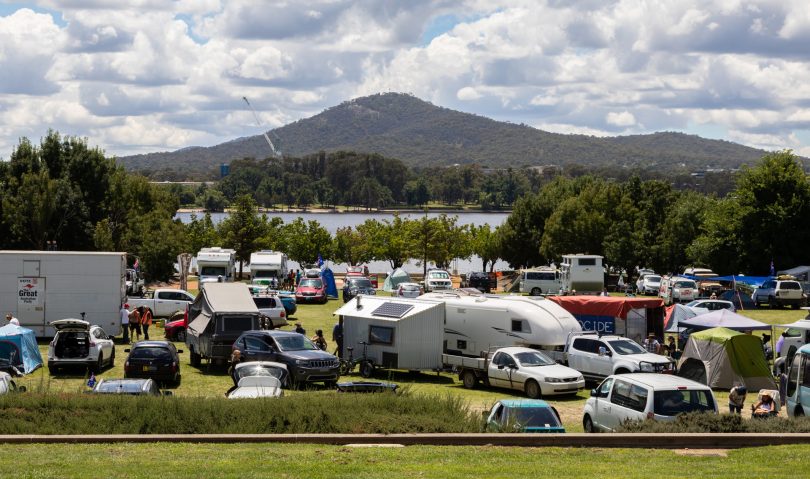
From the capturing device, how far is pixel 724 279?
52.5 m

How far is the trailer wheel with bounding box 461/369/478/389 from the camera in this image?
27.0 meters

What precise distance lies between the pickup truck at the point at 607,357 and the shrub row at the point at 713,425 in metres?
7.82

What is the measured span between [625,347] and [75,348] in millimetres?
15291

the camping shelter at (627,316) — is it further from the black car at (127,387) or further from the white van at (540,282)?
the white van at (540,282)

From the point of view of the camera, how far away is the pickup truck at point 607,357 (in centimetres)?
2531

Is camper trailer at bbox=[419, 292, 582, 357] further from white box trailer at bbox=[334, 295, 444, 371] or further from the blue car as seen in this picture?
the blue car

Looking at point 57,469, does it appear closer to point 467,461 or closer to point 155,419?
point 155,419

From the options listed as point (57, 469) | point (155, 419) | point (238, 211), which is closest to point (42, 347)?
point (155, 419)

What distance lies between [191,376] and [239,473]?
1521 centimetres

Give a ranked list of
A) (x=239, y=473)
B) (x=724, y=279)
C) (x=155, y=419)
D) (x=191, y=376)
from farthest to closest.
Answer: (x=724, y=279), (x=191, y=376), (x=155, y=419), (x=239, y=473)

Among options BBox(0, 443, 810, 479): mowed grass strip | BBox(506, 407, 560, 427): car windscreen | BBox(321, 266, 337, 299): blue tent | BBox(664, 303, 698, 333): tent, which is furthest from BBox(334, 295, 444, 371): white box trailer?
BBox(321, 266, 337, 299): blue tent

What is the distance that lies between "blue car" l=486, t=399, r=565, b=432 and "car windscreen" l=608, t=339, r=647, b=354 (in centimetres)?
926

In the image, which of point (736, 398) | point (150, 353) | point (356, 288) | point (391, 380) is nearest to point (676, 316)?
point (391, 380)

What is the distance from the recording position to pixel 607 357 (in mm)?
26062
